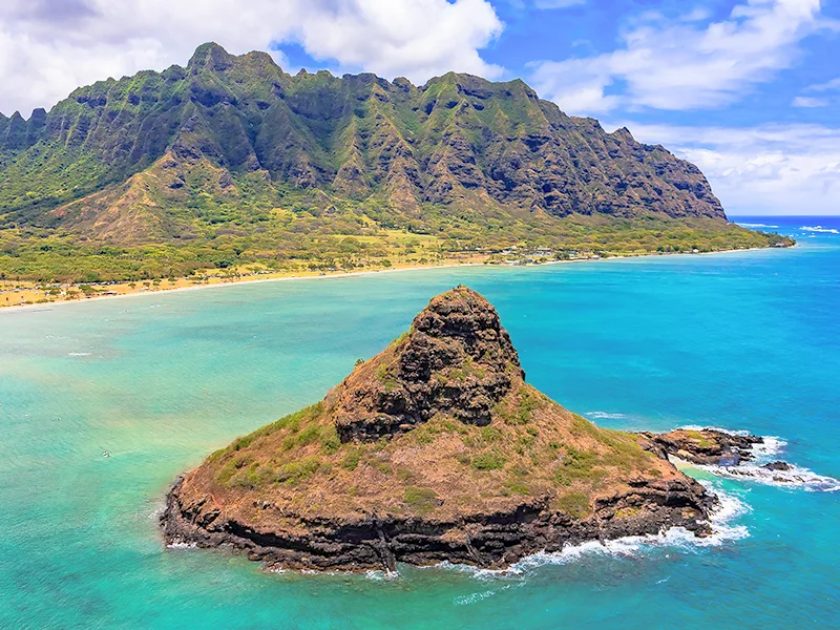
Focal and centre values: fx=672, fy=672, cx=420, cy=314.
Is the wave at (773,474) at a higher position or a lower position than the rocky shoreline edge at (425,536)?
lower

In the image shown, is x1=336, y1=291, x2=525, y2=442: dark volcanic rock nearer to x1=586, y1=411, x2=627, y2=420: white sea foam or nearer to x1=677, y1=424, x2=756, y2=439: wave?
x1=586, y1=411, x2=627, y2=420: white sea foam

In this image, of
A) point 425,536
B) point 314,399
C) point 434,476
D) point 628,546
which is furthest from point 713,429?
point 314,399

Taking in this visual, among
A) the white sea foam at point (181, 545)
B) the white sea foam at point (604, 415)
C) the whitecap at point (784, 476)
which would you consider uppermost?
the white sea foam at point (604, 415)

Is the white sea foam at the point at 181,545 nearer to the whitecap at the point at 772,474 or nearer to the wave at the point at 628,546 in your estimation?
the wave at the point at 628,546

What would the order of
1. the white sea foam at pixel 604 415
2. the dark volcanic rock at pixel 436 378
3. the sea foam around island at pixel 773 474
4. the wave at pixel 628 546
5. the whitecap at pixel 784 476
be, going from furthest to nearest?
the white sea foam at pixel 604 415 < the sea foam around island at pixel 773 474 < the whitecap at pixel 784 476 < the dark volcanic rock at pixel 436 378 < the wave at pixel 628 546

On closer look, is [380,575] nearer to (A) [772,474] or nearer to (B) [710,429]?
(A) [772,474]

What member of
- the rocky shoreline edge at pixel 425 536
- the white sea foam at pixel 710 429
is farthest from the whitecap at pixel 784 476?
the rocky shoreline edge at pixel 425 536

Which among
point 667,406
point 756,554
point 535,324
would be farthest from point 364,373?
point 535,324

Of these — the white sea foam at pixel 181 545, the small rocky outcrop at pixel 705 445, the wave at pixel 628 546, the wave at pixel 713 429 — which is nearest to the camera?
the wave at pixel 628 546
